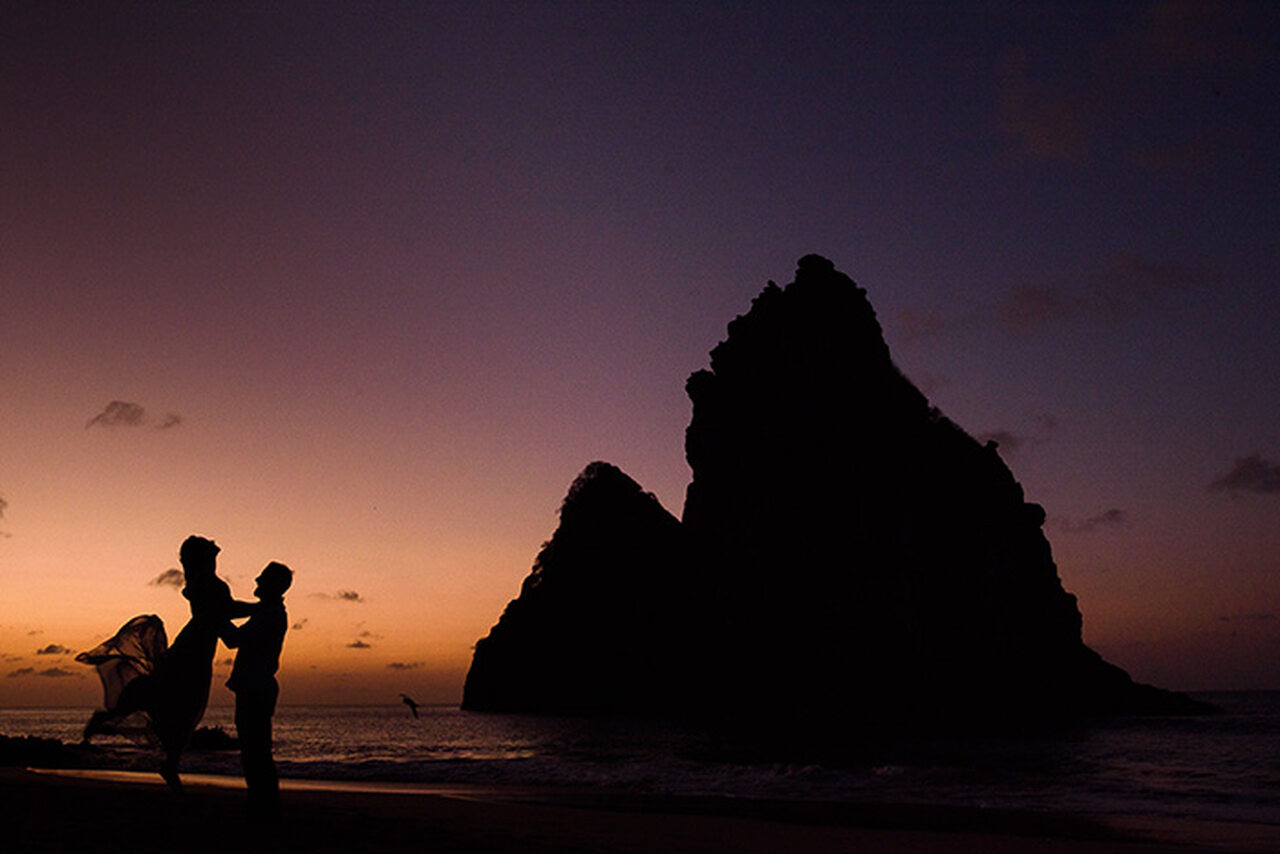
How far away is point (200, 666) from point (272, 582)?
1.52 m

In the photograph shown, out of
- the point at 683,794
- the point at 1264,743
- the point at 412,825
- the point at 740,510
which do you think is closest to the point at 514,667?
the point at 740,510

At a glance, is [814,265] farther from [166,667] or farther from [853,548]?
[166,667]

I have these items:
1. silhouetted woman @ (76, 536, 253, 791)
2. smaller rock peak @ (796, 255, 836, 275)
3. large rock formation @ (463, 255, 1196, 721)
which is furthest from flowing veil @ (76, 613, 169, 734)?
smaller rock peak @ (796, 255, 836, 275)

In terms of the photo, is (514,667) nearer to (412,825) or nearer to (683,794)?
(683,794)

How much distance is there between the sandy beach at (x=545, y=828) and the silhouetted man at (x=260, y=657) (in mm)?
1013

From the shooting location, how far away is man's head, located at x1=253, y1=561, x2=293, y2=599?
28.5 feet

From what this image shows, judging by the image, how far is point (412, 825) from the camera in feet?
36.8

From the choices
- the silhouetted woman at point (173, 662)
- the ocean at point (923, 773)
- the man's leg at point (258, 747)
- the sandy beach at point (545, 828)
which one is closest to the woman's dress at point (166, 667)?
the silhouetted woman at point (173, 662)

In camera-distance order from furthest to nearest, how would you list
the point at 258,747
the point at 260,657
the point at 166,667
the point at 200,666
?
the point at 166,667
the point at 200,666
the point at 258,747
the point at 260,657

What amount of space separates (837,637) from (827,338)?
30.4 m

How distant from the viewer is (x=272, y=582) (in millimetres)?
8711

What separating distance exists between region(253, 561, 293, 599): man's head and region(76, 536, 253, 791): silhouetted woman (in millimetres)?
235

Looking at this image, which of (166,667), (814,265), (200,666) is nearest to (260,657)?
(200,666)

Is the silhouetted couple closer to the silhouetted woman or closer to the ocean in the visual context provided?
the silhouetted woman
